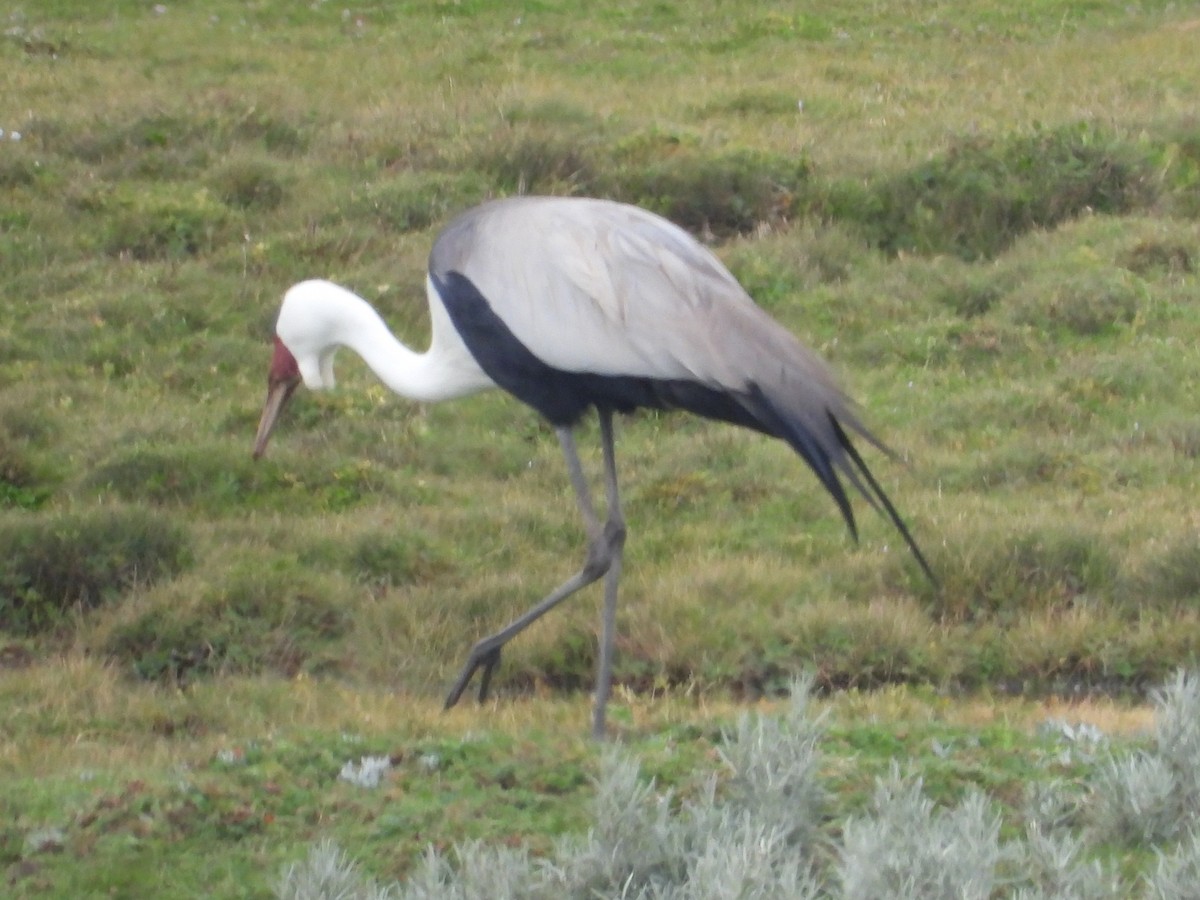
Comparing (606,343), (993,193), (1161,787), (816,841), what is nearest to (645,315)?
(606,343)

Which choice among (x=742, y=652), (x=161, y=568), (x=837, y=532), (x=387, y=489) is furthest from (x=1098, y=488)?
(x=161, y=568)

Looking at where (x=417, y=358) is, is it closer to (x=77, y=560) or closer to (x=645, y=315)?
(x=645, y=315)

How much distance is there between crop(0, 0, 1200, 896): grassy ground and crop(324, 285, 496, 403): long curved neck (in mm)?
A: 1042

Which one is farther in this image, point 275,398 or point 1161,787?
point 275,398

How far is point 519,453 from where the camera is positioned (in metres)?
9.20

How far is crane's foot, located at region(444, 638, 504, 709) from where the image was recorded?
6.37 meters

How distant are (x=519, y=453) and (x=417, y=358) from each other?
8.48 ft

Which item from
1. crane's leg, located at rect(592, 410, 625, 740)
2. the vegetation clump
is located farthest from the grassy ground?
the vegetation clump

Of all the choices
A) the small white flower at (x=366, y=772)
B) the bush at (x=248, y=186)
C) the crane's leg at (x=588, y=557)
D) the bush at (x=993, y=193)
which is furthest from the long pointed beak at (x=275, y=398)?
the bush at (x=993, y=193)

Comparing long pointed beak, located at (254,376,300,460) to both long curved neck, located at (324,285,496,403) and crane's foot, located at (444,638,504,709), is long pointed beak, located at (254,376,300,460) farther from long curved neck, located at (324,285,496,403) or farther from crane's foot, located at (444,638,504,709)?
crane's foot, located at (444,638,504,709)

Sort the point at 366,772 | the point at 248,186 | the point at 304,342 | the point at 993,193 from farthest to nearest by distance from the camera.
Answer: the point at 248,186 < the point at 993,193 < the point at 304,342 < the point at 366,772

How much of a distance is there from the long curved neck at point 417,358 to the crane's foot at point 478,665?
84cm

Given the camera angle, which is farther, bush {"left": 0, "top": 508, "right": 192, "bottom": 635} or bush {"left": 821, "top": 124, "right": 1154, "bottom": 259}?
bush {"left": 821, "top": 124, "right": 1154, "bottom": 259}

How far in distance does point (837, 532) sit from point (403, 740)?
3.13m
